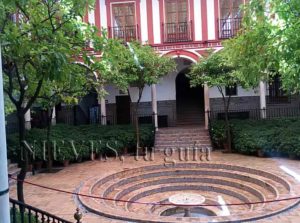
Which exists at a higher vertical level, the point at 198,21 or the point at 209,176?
the point at 198,21

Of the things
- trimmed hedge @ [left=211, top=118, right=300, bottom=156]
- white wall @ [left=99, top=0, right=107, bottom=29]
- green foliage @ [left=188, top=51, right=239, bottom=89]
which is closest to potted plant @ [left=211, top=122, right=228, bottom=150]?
trimmed hedge @ [left=211, top=118, right=300, bottom=156]

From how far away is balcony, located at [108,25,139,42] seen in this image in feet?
53.3

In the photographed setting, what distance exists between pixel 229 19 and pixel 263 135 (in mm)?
6534

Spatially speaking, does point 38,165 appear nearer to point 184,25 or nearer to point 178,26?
point 178,26

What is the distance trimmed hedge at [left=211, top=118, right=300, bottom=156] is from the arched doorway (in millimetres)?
4018

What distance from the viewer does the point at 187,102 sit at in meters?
19.6

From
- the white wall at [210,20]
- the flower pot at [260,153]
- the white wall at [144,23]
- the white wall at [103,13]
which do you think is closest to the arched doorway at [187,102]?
the white wall at [210,20]

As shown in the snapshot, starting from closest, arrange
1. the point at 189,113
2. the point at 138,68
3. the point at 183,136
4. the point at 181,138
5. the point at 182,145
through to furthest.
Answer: the point at 138,68 < the point at 182,145 < the point at 181,138 < the point at 183,136 < the point at 189,113

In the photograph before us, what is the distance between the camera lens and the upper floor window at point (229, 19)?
1585 cm

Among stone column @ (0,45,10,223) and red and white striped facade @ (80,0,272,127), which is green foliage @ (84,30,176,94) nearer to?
red and white striped facade @ (80,0,272,127)

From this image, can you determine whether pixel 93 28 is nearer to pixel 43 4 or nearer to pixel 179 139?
pixel 43 4

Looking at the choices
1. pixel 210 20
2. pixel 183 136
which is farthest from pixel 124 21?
pixel 183 136

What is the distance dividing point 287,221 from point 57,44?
5.26 meters

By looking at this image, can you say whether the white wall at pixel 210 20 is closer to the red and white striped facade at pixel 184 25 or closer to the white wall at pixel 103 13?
the red and white striped facade at pixel 184 25
